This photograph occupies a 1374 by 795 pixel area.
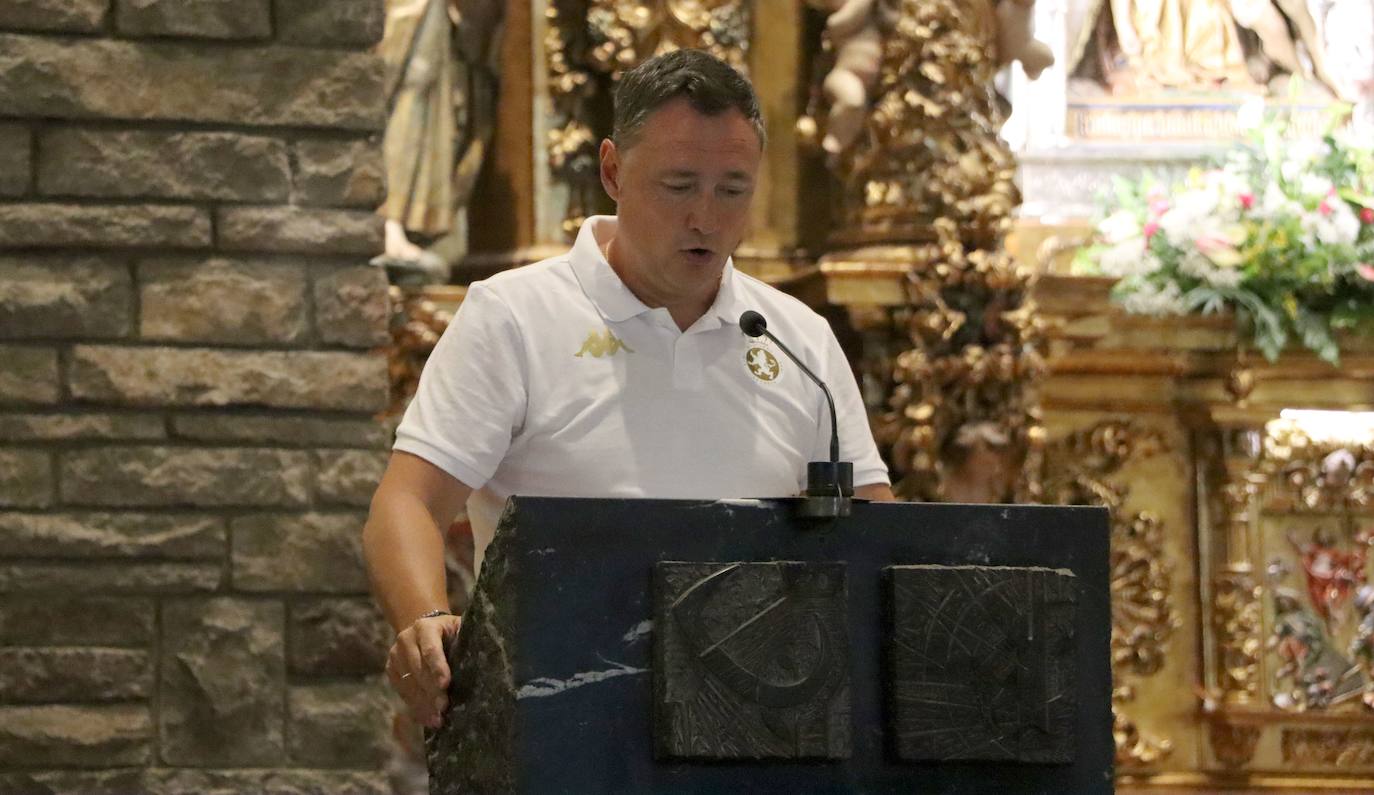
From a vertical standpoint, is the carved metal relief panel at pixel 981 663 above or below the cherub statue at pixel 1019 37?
below

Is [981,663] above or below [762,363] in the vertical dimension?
below

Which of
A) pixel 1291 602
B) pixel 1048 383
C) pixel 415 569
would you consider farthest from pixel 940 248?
pixel 415 569

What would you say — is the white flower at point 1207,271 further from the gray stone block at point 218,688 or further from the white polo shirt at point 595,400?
the white polo shirt at point 595,400

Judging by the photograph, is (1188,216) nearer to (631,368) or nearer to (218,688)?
(218,688)

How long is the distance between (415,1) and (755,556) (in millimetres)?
3570

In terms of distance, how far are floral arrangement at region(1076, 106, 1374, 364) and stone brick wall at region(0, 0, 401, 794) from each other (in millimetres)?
2849

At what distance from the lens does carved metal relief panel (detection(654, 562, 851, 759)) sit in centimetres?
208

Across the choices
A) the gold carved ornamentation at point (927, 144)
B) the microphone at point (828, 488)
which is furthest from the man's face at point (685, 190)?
the gold carved ornamentation at point (927, 144)

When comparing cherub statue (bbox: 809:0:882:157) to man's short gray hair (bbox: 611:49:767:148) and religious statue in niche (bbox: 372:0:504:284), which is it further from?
man's short gray hair (bbox: 611:49:767:148)

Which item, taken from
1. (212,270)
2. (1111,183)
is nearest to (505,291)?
(212,270)

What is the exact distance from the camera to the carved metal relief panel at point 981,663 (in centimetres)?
217

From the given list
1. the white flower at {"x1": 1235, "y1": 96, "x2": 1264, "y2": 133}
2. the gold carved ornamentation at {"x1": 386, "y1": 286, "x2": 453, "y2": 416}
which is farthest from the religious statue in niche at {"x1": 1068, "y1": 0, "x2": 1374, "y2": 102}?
the gold carved ornamentation at {"x1": 386, "y1": 286, "x2": 453, "y2": 416}

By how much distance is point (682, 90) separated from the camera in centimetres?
261

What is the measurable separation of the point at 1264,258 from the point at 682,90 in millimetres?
3939
